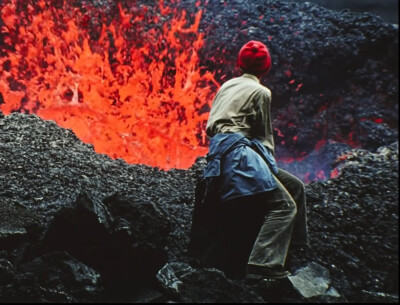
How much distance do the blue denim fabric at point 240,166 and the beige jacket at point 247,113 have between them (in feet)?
0.30

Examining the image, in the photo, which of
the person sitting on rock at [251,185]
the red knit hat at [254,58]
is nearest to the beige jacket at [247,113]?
the person sitting on rock at [251,185]

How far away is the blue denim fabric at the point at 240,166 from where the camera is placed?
2.75 meters

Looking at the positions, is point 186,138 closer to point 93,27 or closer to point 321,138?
point 321,138

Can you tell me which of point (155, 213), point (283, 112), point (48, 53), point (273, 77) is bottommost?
point (155, 213)

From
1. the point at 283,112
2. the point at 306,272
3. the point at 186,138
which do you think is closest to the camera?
the point at 306,272

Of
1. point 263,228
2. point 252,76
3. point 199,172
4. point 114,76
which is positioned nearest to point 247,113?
point 252,76

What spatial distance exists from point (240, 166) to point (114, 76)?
5.99 m

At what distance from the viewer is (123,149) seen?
6699 millimetres

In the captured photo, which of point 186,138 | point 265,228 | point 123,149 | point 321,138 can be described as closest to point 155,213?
point 265,228

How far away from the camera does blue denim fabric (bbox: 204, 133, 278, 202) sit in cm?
275

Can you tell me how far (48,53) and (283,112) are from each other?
5222mm

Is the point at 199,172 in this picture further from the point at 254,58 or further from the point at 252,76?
the point at 254,58

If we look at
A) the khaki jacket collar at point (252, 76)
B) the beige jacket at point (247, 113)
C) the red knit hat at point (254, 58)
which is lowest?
the beige jacket at point (247, 113)

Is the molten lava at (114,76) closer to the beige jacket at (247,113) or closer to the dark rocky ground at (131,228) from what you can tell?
the dark rocky ground at (131,228)
